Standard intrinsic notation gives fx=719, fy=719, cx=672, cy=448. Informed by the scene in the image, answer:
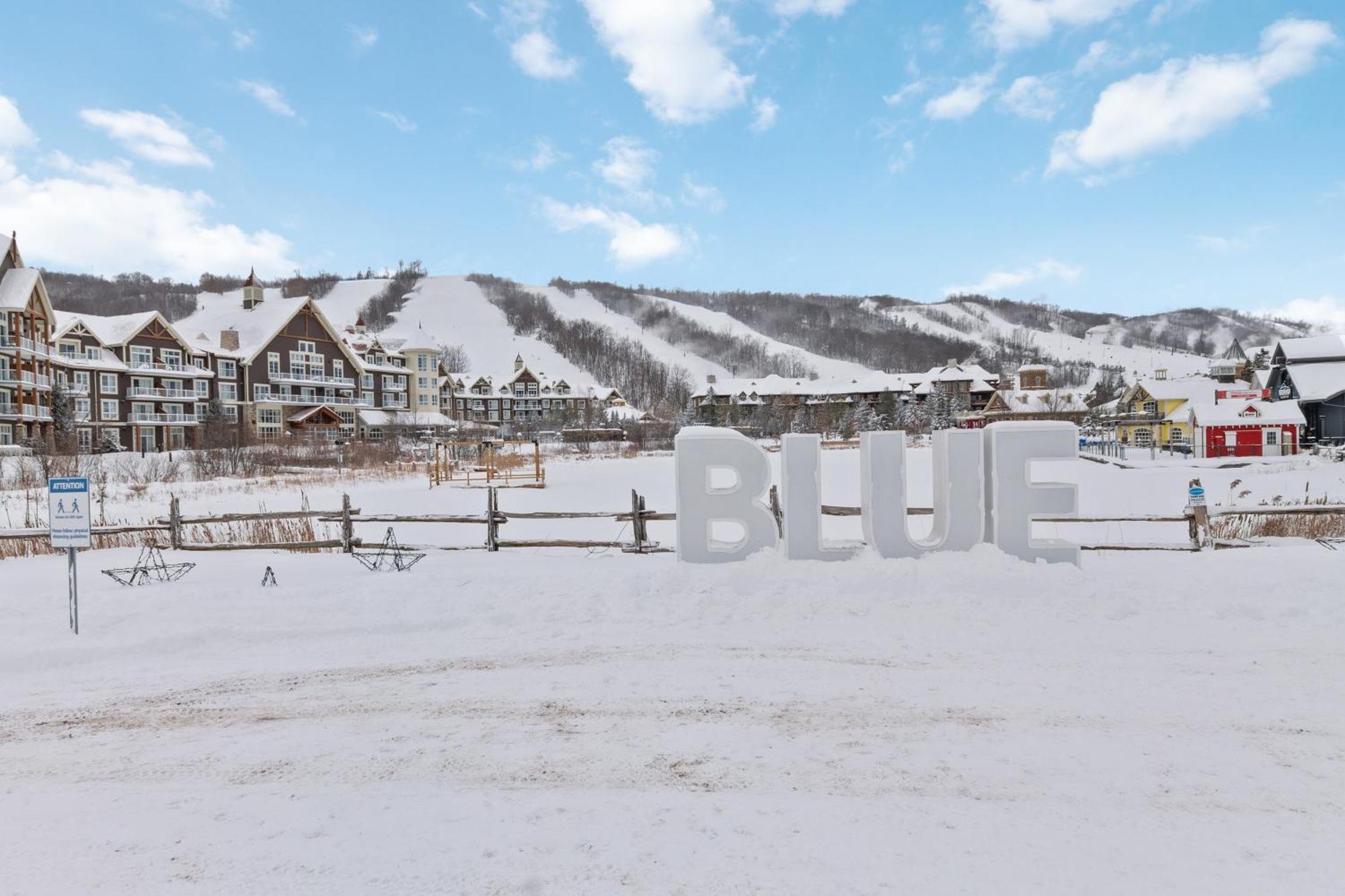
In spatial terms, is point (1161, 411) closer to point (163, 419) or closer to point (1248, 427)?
point (1248, 427)

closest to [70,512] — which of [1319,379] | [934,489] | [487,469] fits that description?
[934,489]

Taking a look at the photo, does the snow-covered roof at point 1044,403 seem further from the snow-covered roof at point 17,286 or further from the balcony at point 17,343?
the snow-covered roof at point 17,286

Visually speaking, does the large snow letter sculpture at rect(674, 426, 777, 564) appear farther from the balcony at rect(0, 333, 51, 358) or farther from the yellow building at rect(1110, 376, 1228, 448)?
the balcony at rect(0, 333, 51, 358)

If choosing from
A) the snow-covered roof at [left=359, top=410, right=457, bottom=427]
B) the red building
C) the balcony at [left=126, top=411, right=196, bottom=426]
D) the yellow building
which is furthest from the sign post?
the snow-covered roof at [left=359, top=410, right=457, bottom=427]

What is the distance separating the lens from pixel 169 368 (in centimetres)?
5556

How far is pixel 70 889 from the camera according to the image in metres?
3.86

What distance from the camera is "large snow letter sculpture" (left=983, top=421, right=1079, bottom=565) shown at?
10.3 metres

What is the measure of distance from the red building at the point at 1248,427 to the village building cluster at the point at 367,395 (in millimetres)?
84

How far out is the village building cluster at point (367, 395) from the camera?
42.6 metres

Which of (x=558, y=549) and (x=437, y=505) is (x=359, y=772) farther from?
(x=437, y=505)

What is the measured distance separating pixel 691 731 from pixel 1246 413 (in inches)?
1849

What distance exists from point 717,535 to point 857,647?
970cm

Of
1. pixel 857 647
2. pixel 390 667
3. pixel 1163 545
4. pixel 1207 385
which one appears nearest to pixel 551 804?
pixel 390 667

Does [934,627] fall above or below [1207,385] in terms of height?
below
